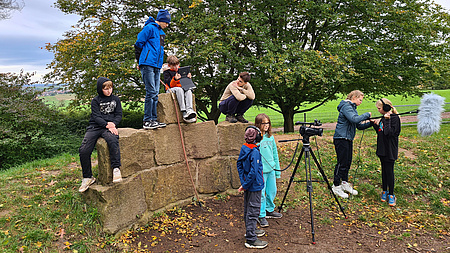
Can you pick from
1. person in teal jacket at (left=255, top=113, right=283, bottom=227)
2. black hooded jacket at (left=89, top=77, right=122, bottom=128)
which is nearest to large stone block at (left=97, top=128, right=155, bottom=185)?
black hooded jacket at (left=89, top=77, right=122, bottom=128)

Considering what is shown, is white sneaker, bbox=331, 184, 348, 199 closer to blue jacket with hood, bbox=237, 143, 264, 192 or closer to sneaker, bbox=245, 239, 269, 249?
sneaker, bbox=245, 239, 269, 249

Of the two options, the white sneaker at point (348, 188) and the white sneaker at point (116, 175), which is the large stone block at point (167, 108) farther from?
the white sneaker at point (348, 188)

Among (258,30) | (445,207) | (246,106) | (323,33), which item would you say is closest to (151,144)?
(246,106)

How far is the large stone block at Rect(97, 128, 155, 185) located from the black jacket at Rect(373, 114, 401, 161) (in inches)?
164

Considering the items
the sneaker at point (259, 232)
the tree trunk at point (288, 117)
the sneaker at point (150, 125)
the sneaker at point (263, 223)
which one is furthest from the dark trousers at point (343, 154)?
the tree trunk at point (288, 117)

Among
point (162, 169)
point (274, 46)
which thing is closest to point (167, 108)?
point (162, 169)

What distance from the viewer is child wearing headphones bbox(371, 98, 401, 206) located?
18.0 ft

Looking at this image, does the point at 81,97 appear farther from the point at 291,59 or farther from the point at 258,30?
the point at 291,59

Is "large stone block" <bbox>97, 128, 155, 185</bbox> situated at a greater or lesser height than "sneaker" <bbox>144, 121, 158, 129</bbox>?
lesser

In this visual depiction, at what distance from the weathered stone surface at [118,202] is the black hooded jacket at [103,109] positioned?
3.17 feet

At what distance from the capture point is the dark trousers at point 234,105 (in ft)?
19.5

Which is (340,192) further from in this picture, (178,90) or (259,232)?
(178,90)

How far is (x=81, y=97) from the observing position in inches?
447

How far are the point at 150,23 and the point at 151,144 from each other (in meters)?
2.08
